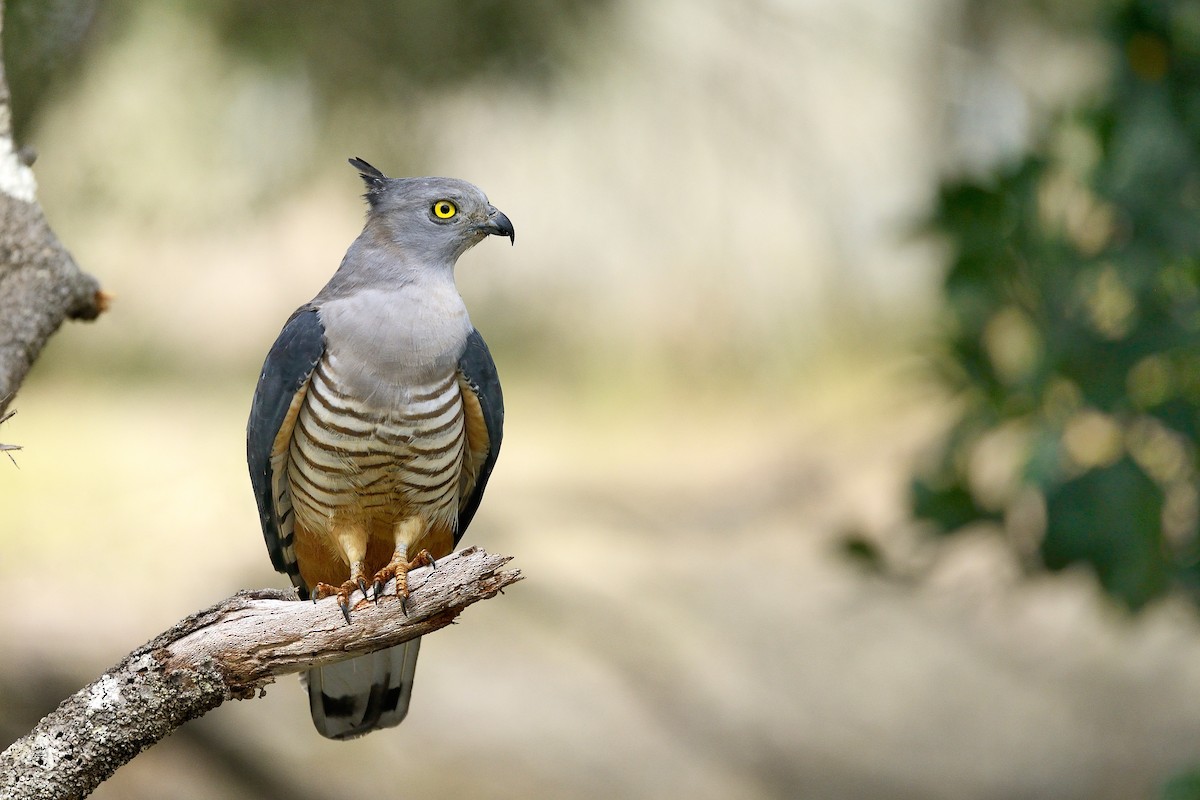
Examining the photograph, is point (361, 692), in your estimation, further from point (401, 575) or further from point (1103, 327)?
point (1103, 327)

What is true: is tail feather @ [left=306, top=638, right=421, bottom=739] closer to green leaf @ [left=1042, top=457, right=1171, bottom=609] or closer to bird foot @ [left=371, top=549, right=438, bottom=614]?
bird foot @ [left=371, top=549, right=438, bottom=614]

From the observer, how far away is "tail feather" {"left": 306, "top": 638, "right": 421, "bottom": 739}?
283 cm

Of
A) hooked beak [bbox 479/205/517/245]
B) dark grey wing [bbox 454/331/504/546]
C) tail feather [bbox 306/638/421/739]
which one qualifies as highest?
hooked beak [bbox 479/205/517/245]

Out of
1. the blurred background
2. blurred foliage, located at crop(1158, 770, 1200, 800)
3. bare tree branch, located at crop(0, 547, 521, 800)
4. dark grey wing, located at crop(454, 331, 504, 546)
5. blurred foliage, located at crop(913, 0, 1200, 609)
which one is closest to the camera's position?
bare tree branch, located at crop(0, 547, 521, 800)

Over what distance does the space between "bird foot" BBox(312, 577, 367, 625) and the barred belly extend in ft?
0.55

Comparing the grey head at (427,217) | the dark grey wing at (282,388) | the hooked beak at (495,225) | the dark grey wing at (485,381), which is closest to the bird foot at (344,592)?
the dark grey wing at (282,388)

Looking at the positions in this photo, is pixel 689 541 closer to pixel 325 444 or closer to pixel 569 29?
pixel 569 29

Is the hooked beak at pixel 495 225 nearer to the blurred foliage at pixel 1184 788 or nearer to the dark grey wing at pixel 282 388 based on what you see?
the dark grey wing at pixel 282 388

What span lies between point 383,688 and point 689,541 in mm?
6322

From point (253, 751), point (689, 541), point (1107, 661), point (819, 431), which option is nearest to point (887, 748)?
point (1107, 661)

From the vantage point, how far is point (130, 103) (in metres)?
5.51

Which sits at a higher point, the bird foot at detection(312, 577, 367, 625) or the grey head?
the grey head

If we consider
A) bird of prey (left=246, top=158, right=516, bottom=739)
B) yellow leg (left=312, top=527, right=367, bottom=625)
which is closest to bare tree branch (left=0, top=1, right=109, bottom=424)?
bird of prey (left=246, top=158, right=516, bottom=739)

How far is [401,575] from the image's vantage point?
240 cm
